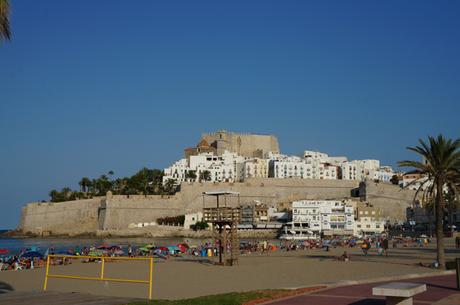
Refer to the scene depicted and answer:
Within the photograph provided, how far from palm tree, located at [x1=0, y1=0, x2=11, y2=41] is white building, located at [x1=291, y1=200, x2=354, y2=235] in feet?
243

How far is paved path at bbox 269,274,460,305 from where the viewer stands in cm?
1052

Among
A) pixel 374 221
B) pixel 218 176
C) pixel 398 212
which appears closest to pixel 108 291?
pixel 374 221

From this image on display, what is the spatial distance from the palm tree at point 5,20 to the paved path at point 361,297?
686 centimetres

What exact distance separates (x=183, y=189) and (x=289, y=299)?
8208 cm

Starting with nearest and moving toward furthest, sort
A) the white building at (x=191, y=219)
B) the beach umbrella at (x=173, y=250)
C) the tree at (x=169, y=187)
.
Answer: the beach umbrella at (x=173, y=250) < the white building at (x=191, y=219) < the tree at (x=169, y=187)

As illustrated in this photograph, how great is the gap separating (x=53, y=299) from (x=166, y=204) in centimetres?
8294

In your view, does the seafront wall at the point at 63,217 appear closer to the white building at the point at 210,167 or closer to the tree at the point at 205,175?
the white building at the point at 210,167

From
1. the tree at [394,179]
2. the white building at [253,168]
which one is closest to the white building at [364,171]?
the tree at [394,179]

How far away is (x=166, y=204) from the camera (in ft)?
301

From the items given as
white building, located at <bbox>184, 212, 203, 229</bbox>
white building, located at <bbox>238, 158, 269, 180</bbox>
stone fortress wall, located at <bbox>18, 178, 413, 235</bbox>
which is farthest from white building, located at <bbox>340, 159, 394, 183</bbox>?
white building, located at <bbox>184, 212, 203, 229</bbox>

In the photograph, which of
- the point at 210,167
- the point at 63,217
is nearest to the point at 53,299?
the point at 63,217

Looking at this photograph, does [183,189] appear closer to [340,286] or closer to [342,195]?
[342,195]

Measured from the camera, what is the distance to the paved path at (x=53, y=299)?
8922mm

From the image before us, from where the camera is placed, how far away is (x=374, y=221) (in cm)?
8588
